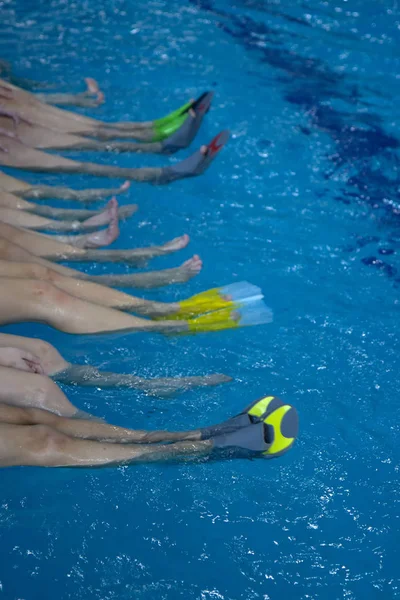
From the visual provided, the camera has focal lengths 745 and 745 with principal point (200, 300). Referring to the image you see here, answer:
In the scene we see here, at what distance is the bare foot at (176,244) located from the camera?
4.50m

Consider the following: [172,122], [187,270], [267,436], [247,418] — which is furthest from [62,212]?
[267,436]

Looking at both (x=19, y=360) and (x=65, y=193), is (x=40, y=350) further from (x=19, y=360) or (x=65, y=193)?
(x=65, y=193)

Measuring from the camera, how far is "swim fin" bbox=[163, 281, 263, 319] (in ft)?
13.3

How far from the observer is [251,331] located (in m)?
4.16

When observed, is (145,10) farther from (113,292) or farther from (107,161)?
(113,292)

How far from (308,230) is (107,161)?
1.53 metres

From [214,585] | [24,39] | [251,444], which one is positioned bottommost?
[214,585]

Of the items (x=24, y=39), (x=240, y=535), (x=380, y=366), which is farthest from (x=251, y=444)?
(x=24, y=39)

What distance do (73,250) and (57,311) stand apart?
0.75 metres

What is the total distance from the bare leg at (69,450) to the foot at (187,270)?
52.5 inches

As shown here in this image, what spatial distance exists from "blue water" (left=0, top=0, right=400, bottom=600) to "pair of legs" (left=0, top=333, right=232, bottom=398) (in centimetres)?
7

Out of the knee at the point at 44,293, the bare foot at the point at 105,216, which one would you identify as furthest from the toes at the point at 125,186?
the knee at the point at 44,293

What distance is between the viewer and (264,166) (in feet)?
18.4

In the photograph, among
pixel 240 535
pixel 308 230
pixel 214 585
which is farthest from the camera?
pixel 308 230
